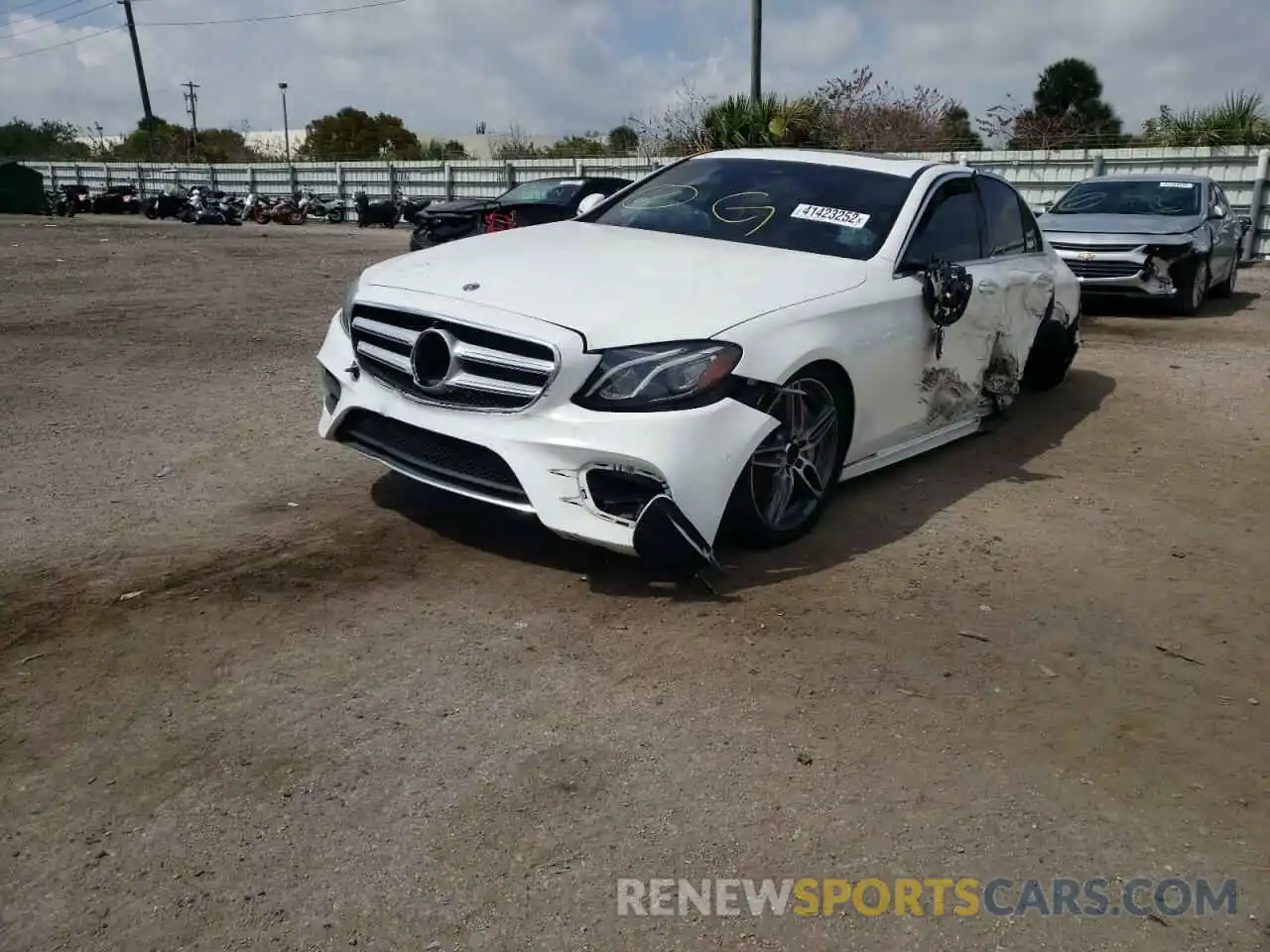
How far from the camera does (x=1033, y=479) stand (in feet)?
18.8

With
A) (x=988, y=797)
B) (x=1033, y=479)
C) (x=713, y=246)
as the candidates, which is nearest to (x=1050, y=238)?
(x=1033, y=479)

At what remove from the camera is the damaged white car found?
3.79 m

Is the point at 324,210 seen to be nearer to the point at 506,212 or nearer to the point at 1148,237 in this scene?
the point at 506,212

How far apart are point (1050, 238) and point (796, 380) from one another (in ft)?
28.6

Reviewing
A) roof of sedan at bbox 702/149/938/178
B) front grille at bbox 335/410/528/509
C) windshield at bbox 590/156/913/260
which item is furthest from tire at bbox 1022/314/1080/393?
front grille at bbox 335/410/528/509

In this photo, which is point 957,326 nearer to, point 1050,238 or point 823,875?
point 823,875

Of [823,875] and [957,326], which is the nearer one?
[823,875]

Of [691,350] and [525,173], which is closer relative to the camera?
[691,350]

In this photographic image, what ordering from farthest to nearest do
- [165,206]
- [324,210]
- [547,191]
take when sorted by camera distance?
1. [165,206]
2. [324,210]
3. [547,191]

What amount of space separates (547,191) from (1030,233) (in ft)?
35.9

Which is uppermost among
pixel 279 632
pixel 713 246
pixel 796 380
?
pixel 713 246

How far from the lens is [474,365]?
3.98 meters

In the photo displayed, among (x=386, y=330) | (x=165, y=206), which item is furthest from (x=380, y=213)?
(x=386, y=330)

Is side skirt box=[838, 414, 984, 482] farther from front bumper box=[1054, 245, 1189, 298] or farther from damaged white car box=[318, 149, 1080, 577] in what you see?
front bumper box=[1054, 245, 1189, 298]
